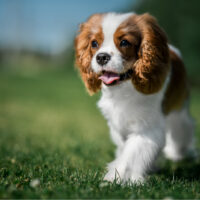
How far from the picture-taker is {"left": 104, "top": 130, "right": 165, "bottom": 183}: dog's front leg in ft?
11.1

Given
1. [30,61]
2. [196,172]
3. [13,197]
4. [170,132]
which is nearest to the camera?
[13,197]

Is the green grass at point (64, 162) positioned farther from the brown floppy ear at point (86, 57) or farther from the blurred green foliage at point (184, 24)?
the blurred green foliage at point (184, 24)

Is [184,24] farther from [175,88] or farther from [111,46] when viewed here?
[111,46]

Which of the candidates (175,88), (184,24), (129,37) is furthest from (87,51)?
(184,24)

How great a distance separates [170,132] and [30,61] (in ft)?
124

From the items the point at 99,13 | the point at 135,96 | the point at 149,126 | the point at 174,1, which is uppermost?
the point at 174,1

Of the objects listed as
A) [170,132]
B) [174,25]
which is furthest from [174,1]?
[170,132]

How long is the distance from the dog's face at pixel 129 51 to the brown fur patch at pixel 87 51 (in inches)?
0.9

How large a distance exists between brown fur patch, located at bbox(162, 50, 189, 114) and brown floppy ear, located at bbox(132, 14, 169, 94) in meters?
0.49

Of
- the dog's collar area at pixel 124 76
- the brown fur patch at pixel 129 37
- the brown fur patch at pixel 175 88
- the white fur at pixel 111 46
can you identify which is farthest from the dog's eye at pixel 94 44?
the brown fur patch at pixel 175 88

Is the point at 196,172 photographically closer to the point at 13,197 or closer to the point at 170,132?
the point at 170,132

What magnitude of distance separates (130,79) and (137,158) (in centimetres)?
85

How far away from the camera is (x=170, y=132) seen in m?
4.55

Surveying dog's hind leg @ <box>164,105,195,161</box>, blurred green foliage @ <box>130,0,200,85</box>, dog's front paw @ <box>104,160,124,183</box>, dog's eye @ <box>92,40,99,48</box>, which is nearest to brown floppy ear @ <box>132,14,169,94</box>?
dog's eye @ <box>92,40,99,48</box>
